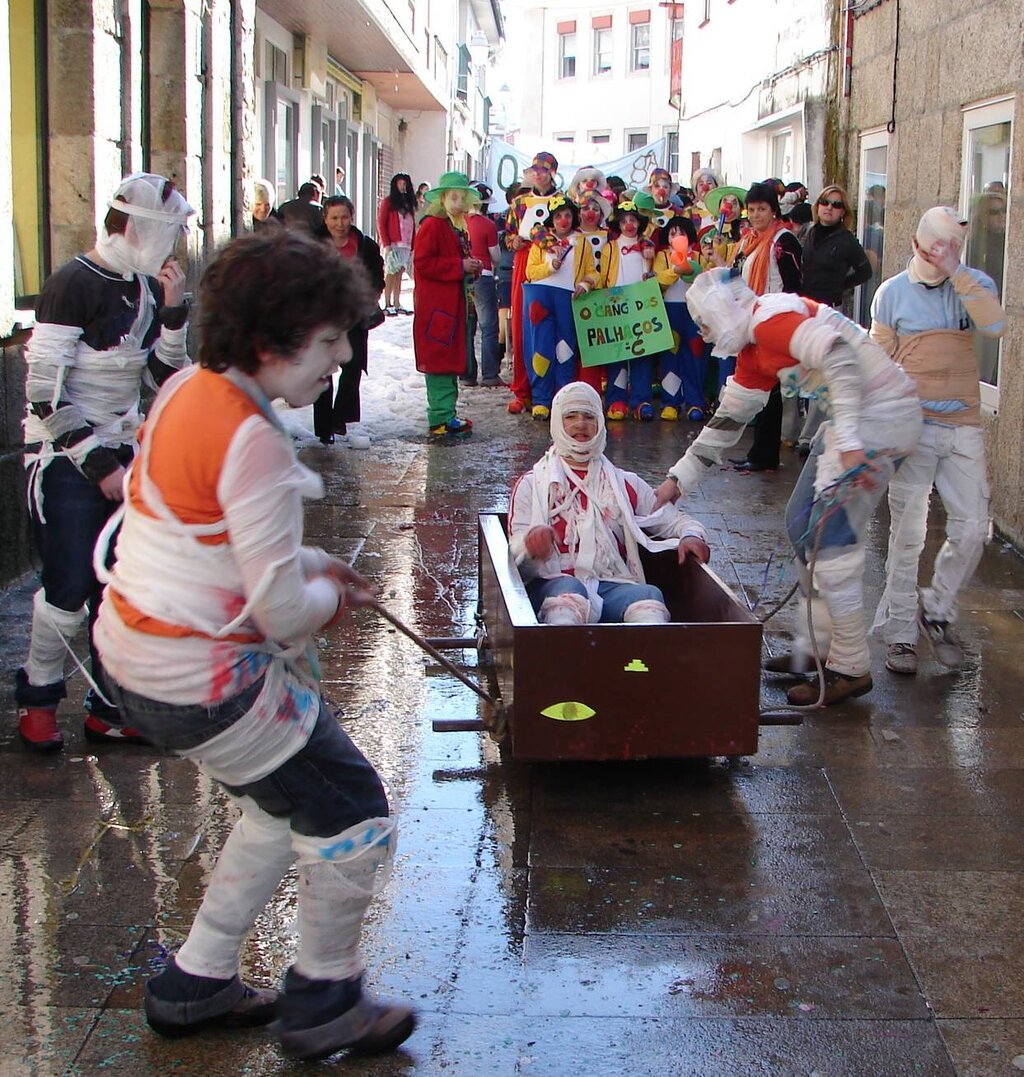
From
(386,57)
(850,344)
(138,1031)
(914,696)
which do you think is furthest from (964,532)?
(386,57)

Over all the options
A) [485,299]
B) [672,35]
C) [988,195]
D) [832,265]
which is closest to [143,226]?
[988,195]

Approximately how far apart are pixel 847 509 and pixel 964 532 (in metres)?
0.86

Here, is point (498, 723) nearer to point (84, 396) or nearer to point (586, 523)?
point (586, 523)

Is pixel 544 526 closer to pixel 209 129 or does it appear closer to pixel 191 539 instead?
pixel 191 539

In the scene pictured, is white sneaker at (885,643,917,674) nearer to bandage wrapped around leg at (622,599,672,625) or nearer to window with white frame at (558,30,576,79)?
bandage wrapped around leg at (622,599,672,625)

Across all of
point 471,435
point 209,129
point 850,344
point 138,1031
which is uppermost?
point 209,129

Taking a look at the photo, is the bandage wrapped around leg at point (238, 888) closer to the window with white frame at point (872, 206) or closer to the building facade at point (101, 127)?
the building facade at point (101, 127)

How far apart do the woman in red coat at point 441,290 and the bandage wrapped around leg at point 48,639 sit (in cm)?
712

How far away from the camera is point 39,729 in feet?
16.5

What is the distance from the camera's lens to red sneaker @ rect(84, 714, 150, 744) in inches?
202

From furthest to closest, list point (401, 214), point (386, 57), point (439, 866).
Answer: point (386, 57) < point (401, 214) < point (439, 866)

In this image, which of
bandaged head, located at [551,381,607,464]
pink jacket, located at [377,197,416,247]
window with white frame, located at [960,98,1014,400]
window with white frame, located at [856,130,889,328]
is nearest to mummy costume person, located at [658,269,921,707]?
Result: bandaged head, located at [551,381,607,464]

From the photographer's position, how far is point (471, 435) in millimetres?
12305

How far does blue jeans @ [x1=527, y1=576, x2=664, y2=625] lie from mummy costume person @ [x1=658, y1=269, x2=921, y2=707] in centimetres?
43
